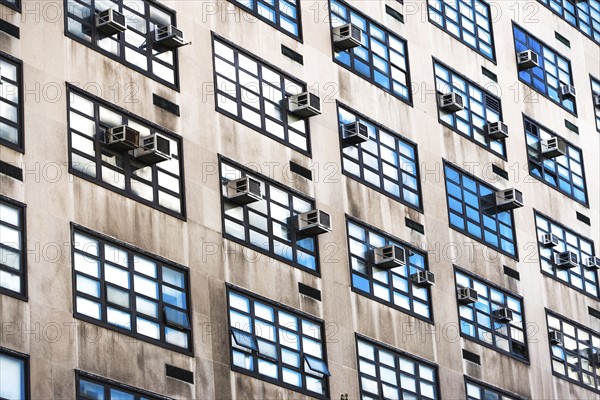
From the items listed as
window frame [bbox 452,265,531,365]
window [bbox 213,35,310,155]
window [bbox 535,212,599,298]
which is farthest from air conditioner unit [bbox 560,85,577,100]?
window [bbox 213,35,310,155]

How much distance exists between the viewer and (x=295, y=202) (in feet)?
168

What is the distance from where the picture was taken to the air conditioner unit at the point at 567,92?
6606 cm

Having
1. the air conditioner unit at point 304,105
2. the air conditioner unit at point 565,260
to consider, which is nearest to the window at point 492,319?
the air conditioner unit at point 565,260

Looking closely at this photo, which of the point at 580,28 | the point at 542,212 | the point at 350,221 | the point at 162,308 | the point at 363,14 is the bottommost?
the point at 162,308

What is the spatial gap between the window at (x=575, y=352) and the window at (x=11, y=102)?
22991 mm

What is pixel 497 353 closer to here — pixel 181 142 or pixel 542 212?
pixel 542 212

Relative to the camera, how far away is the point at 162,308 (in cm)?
4531

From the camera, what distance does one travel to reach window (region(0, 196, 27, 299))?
4134 cm

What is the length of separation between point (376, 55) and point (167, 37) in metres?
10.6

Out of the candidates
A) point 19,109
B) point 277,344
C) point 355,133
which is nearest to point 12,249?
point 19,109

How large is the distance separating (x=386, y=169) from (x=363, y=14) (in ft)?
17.4

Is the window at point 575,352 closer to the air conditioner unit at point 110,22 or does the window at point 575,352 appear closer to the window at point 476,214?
the window at point 476,214

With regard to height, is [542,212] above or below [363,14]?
below

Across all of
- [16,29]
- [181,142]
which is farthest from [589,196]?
[16,29]
